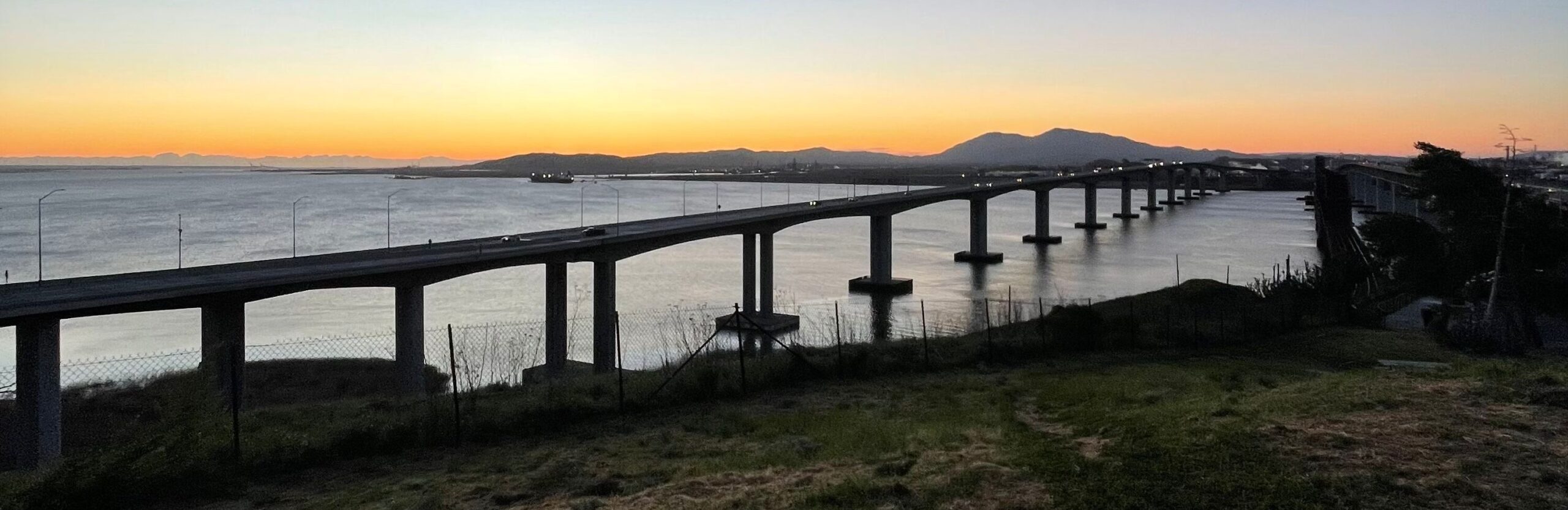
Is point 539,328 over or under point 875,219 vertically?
under

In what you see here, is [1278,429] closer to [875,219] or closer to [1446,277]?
[1446,277]

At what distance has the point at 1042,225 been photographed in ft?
321

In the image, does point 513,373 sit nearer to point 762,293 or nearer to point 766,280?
point 762,293

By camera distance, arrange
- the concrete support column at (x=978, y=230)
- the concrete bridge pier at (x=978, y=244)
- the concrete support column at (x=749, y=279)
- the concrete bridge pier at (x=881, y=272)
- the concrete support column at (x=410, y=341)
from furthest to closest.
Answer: the concrete support column at (x=978, y=230)
the concrete bridge pier at (x=978, y=244)
the concrete bridge pier at (x=881, y=272)
the concrete support column at (x=749, y=279)
the concrete support column at (x=410, y=341)

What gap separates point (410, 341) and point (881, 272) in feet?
109

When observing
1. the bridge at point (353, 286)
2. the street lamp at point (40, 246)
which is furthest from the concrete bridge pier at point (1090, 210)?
the street lamp at point (40, 246)

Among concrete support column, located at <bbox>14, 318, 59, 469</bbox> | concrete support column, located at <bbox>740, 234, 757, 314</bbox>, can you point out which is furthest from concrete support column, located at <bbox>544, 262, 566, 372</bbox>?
concrete support column, located at <bbox>14, 318, 59, 469</bbox>

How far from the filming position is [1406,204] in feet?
257

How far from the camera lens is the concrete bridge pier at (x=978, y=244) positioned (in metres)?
74.6

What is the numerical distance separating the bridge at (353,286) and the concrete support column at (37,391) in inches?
0.8

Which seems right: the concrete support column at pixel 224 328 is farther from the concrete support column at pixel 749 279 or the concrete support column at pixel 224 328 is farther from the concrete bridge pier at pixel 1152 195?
the concrete bridge pier at pixel 1152 195

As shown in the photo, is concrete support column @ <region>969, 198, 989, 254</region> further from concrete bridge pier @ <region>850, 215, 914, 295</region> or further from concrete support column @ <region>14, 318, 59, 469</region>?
concrete support column @ <region>14, 318, 59, 469</region>

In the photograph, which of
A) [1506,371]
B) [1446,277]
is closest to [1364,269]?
[1446,277]

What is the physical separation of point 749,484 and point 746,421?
3872 millimetres
